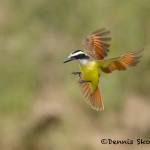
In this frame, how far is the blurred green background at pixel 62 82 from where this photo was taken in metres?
5.68

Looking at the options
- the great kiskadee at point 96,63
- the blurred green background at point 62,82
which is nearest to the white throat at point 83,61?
the great kiskadee at point 96,63

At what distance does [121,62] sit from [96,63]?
0.08 m

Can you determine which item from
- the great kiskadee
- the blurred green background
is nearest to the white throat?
the great kiskadee

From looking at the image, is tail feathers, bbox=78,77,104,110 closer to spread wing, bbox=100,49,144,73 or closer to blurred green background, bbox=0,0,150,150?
spread wing, bbox=100,49,144,73

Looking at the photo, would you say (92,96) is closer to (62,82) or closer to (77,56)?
(77,56)

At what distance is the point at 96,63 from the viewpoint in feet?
3.75

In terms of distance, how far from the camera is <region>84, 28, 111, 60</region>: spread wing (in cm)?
109

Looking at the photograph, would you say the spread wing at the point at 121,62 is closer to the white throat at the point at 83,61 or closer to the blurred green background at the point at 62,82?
the white throat at the point at 83,61

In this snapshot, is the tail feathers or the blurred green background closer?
the tail feathers

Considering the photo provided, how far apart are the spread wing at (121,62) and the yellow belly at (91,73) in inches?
0.7

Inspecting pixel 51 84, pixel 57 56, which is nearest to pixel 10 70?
pixel 57 56

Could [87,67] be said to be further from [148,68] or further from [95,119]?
[95,119]

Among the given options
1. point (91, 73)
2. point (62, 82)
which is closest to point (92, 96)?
point (91, 73)

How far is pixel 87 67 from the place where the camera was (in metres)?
1.10
